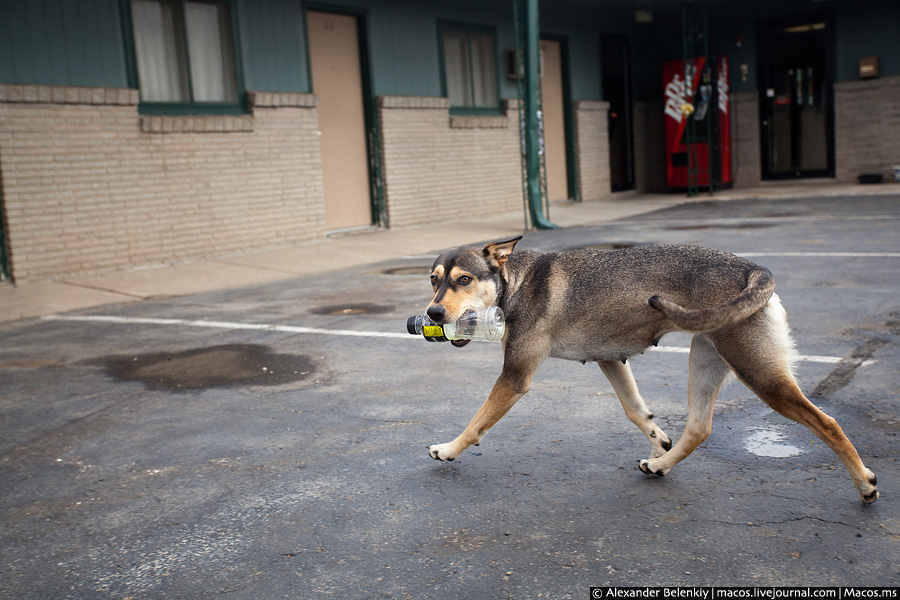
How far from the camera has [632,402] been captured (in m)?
3.92

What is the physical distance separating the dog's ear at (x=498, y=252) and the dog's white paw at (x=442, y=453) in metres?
0.90

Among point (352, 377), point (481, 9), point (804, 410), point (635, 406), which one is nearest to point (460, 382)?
point (352, 377)

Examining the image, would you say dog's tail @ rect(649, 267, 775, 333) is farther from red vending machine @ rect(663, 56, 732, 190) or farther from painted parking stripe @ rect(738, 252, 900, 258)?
red vending machine @ rect(663, 56, 732, 190)

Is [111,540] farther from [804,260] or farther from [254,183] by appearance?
[254,183]

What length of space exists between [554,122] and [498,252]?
17.4 m

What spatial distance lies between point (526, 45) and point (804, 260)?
709 centimetres

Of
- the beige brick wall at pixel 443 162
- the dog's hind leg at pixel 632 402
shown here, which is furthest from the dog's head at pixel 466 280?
the beige brick wall at pixel 443 162

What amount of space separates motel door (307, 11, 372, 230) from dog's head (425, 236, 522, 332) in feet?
37.5

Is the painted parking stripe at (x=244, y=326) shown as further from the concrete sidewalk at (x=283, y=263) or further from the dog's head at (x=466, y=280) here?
the dog's head at (x=466, y=280)

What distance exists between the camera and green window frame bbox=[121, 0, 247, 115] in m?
11.8

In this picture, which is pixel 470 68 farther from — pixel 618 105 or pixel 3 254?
pixel 3 254

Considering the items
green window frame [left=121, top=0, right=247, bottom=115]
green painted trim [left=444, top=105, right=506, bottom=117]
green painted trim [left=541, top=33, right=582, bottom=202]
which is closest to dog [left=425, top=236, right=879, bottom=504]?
green window frame [left=121, top=0, right=247, bottom=115]

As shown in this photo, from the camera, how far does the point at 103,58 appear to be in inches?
443

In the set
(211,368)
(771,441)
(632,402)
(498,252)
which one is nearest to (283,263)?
(211,368)
